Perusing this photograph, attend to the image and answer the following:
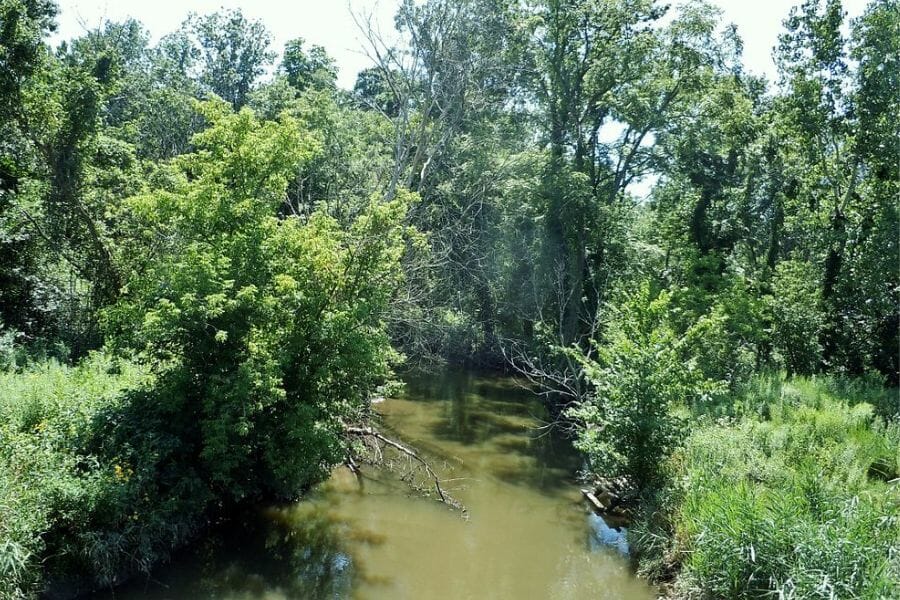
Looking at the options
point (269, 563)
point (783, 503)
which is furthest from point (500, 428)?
point (783, 503)

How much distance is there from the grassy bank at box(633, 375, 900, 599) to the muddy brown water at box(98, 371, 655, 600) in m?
1.56

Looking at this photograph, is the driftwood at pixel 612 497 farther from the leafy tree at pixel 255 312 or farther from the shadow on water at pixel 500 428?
the leafy tree at pixel 255 312

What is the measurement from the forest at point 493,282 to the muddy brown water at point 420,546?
0.64 meters

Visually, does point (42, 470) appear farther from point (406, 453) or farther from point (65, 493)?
point (406, 453)

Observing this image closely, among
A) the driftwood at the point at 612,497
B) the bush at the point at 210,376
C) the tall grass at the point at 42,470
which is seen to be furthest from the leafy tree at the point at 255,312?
the driftwood at the point at 612,497

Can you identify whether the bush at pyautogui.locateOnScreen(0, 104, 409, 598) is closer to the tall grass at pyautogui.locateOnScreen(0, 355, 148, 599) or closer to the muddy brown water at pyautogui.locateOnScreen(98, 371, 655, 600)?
the tall grass at pyautogui.locateOnScreen(0, 355, 148, 599)

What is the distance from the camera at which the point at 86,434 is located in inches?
372

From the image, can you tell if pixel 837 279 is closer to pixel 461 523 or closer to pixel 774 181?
pixel 774 181

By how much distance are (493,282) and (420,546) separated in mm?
14418

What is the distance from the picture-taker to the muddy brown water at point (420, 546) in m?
10.1

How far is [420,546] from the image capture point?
38.4ft

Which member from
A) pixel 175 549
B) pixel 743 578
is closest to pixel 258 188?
pixel 175 549

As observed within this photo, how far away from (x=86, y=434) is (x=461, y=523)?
7.30 m

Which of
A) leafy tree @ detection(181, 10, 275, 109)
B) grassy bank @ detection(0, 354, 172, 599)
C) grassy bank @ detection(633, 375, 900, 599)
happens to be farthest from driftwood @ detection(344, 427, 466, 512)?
leafy tree @ detection(181, 10, 275, 109)
